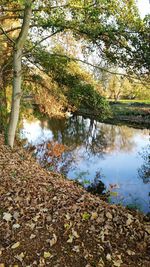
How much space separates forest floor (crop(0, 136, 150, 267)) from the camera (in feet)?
18.7

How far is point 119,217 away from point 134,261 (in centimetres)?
124

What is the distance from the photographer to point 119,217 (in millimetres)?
6832

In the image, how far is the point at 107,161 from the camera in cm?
2211

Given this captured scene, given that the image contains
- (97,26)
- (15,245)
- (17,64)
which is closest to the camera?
(15,245)

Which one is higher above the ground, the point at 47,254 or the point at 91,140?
the point at 47,254

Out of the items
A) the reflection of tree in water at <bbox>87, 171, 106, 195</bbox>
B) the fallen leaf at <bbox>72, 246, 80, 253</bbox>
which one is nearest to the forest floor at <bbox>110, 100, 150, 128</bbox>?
the reflection of tree in water at <bbox>87, 171, 106, 195</bbox>

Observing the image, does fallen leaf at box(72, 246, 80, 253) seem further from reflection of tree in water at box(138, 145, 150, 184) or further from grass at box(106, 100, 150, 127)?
grass at box(106, 100, 150, 127)

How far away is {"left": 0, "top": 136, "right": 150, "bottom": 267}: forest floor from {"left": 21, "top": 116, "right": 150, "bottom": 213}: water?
496 cm

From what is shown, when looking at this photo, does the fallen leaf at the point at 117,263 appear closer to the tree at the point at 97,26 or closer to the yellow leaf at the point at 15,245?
the yellow leaf at the point at 15,245

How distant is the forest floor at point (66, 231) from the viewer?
569cm

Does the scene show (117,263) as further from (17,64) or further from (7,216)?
(17,64)

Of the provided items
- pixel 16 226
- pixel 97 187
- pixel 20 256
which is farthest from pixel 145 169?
pixel 20 256

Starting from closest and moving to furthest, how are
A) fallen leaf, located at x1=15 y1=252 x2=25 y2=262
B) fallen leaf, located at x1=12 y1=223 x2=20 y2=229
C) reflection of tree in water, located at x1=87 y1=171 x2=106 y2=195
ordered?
fallen leaf, located at x1=15 y1=252 x2=25 y2=262 → fallen leaf, located at x1=12 y1=223 x2=20 y2=229 → reflection of tree in water, located at x1=87 y1=171 x2=106 y2=195

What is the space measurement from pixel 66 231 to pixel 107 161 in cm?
1590
